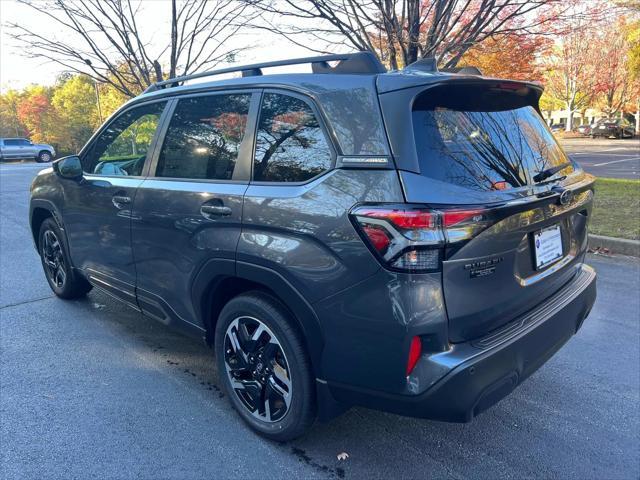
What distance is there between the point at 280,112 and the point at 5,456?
7.45 feet

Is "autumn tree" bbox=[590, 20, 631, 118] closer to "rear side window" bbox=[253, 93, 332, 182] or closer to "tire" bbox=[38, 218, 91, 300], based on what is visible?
"tire" bbox=[38, 218, 91, 300]

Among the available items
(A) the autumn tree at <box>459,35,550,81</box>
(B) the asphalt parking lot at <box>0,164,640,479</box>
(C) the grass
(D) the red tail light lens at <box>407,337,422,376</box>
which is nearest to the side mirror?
(B) the asphalt parking lot at <box>0,164,640,479</box>

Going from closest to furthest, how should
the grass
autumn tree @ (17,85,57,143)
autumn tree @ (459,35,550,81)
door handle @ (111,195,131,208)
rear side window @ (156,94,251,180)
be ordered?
rear side window @ (156,94,251,180), door handle @ (111,195,131,208), the grass, autumn tree @ (459,35,550,81), autumn tree @ (17,85,57,143)

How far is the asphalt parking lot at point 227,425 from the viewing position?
2471 millimetres

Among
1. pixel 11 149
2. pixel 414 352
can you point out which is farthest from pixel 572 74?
pixel 11 149

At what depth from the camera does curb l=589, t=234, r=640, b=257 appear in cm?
610

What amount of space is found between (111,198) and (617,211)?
7.76m

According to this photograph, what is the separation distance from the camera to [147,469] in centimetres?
246

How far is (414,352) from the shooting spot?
2016 millimetres

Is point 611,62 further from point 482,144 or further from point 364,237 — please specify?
point 364,237

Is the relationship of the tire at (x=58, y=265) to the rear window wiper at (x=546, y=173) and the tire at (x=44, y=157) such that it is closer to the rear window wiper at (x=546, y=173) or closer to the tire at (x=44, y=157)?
the rear window wiper at (x=546, y=173)

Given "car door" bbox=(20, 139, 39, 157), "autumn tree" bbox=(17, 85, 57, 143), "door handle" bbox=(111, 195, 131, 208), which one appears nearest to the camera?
"door handle" bbox=(111, 195, 131, 208)

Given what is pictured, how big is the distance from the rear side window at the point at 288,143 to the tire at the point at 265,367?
65cm

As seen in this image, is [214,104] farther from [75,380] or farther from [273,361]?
[75,380]
